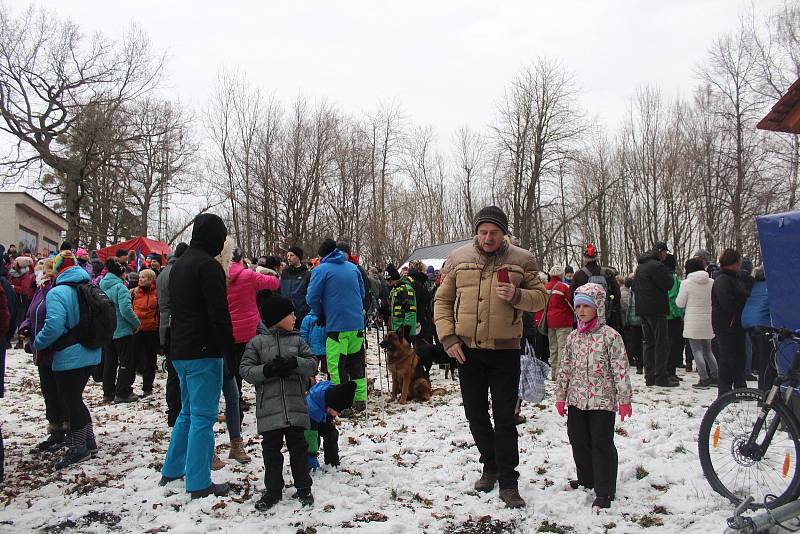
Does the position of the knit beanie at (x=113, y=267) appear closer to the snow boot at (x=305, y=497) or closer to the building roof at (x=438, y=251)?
the snow boot at (x=305, y=497)

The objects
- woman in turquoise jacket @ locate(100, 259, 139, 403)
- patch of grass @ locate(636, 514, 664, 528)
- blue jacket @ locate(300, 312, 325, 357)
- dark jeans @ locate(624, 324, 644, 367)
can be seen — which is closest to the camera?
patch of grass @ locate(636, 514, 664, 528)

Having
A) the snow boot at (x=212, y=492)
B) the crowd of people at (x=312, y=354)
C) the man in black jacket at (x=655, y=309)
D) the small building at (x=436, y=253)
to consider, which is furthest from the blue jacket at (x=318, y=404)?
the small building at (x=436, y=253)

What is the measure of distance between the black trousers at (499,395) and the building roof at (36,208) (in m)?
32.7

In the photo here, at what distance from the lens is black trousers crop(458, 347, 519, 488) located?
4508 millimetres

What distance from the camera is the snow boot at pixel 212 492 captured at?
459cm

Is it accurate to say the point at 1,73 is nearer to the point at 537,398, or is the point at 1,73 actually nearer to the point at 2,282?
the point at 2,282

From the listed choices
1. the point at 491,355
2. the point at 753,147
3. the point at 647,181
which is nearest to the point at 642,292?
the point at 491,355

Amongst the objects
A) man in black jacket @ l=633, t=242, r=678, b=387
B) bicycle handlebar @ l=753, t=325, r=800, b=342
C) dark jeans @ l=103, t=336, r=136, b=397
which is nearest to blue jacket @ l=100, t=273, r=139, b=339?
dark jeans @ l=103, t=336, r=136, b=397

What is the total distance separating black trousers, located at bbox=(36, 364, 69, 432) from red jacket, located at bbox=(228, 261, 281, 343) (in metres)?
2.10

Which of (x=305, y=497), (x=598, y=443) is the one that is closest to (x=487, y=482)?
(x=598, y=443)

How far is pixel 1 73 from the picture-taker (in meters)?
29.1

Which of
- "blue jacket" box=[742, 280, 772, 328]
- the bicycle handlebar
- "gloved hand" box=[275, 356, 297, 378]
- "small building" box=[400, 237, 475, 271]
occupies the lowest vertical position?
"gloved hand" box=[275, 356, 297, 378]

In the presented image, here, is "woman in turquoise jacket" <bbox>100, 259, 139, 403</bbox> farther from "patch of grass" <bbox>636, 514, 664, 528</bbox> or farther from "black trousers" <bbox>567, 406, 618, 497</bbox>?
"patch of grass" <bbox>636, 514, 664, 528</bbox>

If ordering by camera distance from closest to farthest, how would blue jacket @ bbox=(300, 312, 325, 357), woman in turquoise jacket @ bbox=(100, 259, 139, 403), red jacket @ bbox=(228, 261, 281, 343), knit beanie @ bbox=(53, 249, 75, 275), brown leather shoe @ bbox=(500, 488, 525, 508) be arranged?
1. brown leather shoe @ bbox=(500, 488, 525, 508)
2. knit beanie @ bbox=(53, 249, 75, 275)
3. red jacket @ bbox=(228, 261, 281, 343)
4. blue jacket @ bbox=(300, 312, 325, 357)
5. woman in turquoise jacket @ bbox=(100, 259, 139, 403)
